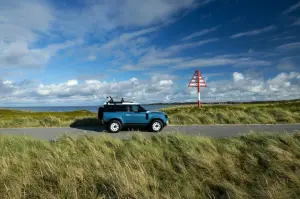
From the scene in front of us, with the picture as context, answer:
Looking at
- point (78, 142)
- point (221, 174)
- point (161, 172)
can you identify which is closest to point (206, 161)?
point (221, 174)

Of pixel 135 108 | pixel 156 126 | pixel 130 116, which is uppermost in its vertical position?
pixel 135 108

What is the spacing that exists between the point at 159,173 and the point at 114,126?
29.5ft

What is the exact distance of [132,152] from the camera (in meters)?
7.57

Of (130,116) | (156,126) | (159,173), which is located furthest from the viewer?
(130,116)

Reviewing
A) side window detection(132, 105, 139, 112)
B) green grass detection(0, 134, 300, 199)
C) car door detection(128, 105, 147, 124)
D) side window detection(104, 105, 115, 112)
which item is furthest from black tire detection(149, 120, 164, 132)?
green grass detection(0, 134, 300, 199)

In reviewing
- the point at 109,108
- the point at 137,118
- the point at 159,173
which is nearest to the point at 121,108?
the point at 109,108

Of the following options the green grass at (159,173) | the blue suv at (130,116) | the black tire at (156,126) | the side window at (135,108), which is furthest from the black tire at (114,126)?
the green grass at (159,173)

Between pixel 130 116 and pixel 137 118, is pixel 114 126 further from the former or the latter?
pixel 137 118

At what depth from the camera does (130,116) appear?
1516 centimetres

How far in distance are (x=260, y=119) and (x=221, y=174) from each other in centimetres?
1458

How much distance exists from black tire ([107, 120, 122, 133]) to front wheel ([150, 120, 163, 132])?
186 centimetres

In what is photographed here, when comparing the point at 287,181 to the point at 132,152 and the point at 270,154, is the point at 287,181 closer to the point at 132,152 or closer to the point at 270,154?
the point at 270,154

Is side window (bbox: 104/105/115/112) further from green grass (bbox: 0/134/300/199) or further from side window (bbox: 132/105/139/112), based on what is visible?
green grass (bbox: 0/134/300/199)

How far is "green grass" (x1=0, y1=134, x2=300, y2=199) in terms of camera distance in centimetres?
482
